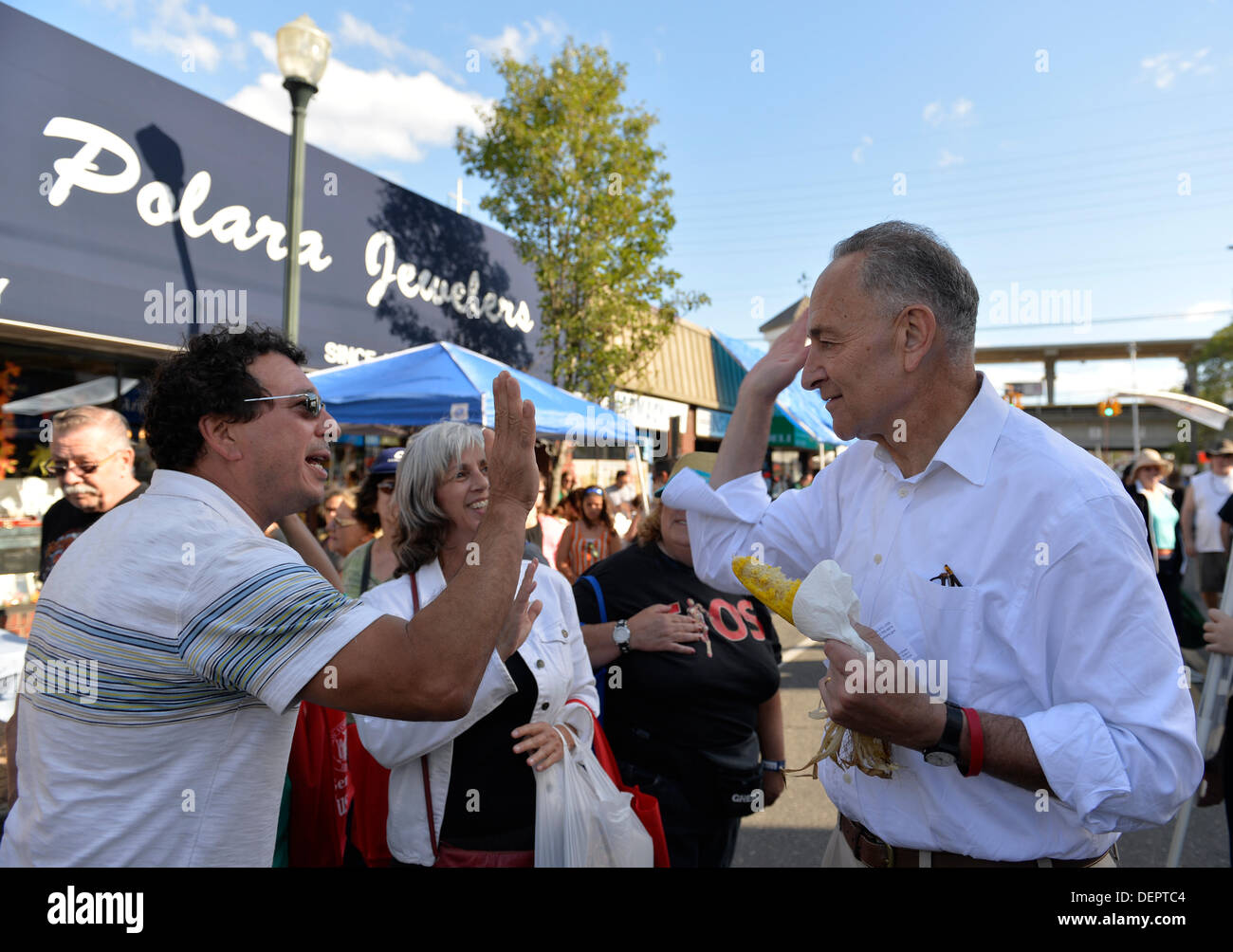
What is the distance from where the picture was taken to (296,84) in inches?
223

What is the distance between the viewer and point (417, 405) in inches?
213

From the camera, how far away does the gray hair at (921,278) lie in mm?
A: 1629

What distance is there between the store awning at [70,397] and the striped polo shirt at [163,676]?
6.77 m

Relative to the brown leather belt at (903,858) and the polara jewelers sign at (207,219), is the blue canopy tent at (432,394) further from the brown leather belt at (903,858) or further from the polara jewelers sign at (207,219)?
the brown leather belt at (903,858)

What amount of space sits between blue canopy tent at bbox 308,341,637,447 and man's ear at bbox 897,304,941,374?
3.44 metres

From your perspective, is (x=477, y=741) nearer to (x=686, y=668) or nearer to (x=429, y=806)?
(x=429, y=806)

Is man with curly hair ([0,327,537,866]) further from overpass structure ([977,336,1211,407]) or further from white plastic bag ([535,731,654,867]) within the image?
overpass structure ([977,336,1211,407])

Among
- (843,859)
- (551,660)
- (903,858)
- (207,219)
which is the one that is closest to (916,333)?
(903,858)

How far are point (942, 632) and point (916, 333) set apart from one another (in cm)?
66

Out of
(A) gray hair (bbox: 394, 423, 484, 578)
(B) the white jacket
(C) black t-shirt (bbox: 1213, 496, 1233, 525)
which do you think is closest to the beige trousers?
(B) the white jacket

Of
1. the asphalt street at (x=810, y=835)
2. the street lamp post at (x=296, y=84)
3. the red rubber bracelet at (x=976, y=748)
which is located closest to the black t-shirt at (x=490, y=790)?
the red rubber bracelet at (x=976, y=748)
